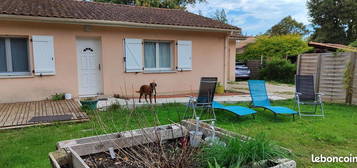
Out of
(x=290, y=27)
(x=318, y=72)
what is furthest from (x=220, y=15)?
(x=290, y=27)

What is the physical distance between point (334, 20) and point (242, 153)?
2834 centimetres

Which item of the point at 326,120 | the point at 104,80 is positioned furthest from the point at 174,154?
the point at 104,80

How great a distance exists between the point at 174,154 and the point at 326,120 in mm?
4537

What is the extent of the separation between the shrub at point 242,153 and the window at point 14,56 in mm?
7086

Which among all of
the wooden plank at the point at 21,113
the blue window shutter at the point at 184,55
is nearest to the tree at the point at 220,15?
the blue window shutter at the point at 184,55

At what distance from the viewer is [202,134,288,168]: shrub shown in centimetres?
208

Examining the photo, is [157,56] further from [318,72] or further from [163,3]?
[163,3]

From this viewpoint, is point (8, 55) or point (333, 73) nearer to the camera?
point (8, 55)

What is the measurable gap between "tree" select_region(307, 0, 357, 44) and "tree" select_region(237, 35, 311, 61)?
8.53 meters

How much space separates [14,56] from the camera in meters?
6.99

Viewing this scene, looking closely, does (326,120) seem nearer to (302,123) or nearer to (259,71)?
(302,123)

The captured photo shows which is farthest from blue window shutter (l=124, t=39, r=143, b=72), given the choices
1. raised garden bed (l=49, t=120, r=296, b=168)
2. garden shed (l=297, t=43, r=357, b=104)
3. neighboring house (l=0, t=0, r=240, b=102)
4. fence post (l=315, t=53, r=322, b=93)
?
fence post (l=315, t=53, r=322, b=93)

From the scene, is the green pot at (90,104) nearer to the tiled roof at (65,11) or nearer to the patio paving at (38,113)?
the patio paving at (38,113)

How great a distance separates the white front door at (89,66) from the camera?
779 cm
